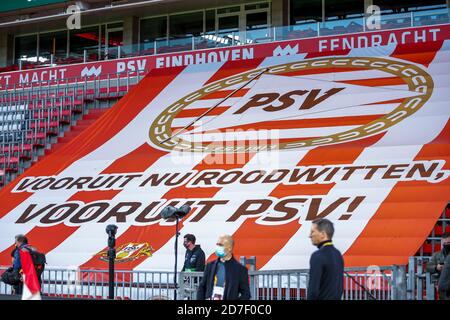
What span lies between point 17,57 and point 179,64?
8.91 m

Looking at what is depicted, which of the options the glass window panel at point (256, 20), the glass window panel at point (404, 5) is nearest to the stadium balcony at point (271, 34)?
the glass window panel at point (404, 5)

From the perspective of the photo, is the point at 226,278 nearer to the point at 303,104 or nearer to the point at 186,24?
the point at 303,104

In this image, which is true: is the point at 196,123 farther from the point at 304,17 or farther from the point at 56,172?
the point at 304,17

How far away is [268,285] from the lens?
35.1 feet

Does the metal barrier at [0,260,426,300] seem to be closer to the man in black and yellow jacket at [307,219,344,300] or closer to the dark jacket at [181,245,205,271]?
the dark jacket at [181,245,205,271]

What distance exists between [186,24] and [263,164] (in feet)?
36.6

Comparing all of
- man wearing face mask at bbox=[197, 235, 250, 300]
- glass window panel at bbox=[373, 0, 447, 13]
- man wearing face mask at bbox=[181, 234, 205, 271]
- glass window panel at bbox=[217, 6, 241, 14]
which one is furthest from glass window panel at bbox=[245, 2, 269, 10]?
man wearing face mask at bbox=[197, 235, 250, 300]

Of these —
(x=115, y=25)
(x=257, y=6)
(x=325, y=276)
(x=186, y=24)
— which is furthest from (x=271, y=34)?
(x=325, y=276)

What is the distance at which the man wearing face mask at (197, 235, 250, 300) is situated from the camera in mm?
8031

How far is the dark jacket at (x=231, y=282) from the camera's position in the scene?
8016 millimetres

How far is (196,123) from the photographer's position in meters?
18.5
